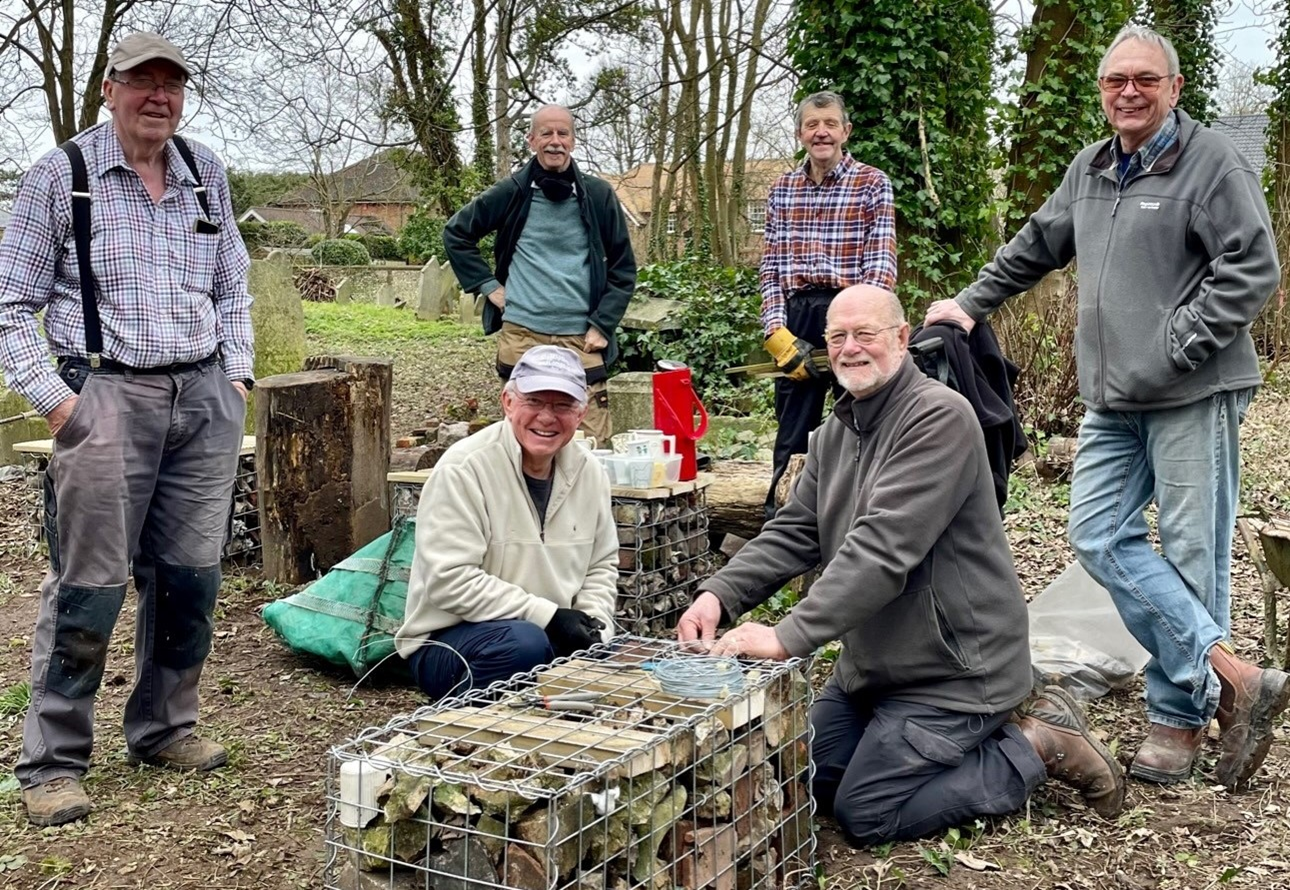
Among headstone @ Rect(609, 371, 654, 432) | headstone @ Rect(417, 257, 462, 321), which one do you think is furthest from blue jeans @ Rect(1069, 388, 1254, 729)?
headstone @ Rect(417, 257, 462, 321)

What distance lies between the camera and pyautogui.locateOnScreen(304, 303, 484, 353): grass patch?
15234mm

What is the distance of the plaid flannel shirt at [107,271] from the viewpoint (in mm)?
3541

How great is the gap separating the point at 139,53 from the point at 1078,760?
319 centimetres

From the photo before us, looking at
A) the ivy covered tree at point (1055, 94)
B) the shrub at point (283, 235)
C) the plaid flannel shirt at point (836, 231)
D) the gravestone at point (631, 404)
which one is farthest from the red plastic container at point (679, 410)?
the shrub at point (283, 235)

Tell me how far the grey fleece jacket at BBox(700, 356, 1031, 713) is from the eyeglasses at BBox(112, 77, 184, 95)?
2.04 metres

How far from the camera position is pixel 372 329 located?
16609mm

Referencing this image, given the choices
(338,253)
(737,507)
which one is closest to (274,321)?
(737,507)

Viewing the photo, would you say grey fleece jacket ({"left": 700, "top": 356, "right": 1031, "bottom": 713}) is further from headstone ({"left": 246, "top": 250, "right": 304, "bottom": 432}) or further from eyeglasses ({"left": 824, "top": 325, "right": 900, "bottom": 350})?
headstone ({"left": 246, "top": 250, "right": 304, "bottom": 432})

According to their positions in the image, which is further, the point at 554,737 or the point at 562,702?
the point at 562,702

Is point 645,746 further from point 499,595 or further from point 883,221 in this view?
point 883,221

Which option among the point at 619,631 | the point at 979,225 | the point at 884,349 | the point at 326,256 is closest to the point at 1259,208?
the point at 884,349

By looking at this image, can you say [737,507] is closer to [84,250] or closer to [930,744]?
[930,744]

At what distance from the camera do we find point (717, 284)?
10648 mm

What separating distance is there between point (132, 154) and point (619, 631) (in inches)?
94.0
